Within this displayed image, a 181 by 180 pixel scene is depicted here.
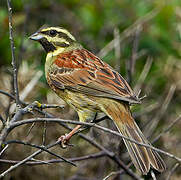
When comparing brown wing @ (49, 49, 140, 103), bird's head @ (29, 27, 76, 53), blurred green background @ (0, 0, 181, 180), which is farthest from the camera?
blurred green background @ (0, 0, 181, 180)

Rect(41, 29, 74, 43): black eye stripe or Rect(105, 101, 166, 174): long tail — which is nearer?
Rect(105, 101, 166, 174): long tail

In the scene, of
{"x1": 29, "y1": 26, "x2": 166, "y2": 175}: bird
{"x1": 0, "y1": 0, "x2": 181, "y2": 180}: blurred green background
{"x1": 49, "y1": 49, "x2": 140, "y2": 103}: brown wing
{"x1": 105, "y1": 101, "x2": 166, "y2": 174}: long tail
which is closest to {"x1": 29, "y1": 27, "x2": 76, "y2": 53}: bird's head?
{"x1": 29, "y1": 26, "x2": 166, "y2": 175}: bird

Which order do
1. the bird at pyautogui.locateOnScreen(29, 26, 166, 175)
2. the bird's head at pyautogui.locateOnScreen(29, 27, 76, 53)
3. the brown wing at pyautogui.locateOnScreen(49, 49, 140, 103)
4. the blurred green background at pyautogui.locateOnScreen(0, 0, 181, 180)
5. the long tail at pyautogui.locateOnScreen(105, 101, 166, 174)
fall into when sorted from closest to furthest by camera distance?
the long tail at pyautogui.locateOnScreen(105, 101, 166, 174), the bird at pyautogui.locateOnScreen(29, 26, 166, 175), the brown wing at pyautogui.locateOnScreen(49, 49, 140, 103), the bird's head at pyautogui.locateOnScreen(29, 27, 76, 53), the blurred green background at pyautogui.locateOnScreen(0, 0, 181, 180)

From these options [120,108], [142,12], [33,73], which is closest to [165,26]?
[142,12]

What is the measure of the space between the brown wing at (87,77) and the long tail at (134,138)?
115mm

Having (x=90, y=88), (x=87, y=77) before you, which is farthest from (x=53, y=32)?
(x=90, y=88)

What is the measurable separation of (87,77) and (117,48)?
1.45 m

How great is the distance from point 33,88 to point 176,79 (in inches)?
84.2

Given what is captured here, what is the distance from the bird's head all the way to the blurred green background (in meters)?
0.78

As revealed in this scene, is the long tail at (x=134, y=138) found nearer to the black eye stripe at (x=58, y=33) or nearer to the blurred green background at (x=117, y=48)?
the black eye stripe at (x=58, y=33)

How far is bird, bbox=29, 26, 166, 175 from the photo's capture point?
3.24 meters

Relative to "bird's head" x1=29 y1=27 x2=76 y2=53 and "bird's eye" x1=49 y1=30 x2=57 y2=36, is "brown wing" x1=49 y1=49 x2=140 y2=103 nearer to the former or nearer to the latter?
"bird's head" x1=29 y1=27 x2=76 y2=53

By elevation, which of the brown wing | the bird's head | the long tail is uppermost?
the bird's head

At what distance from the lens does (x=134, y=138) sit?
11.0ft
